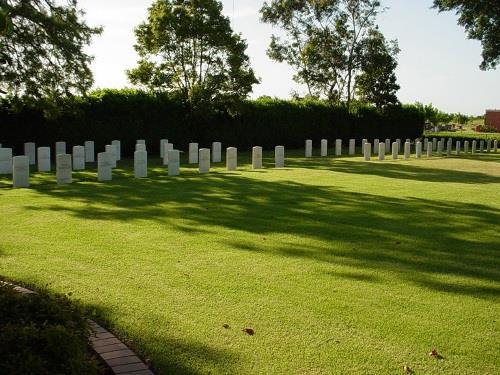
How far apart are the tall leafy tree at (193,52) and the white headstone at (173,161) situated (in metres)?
11.0

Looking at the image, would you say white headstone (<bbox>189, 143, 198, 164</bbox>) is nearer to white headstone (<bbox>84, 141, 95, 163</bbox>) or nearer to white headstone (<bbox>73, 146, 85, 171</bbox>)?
white headstone (<bbox>84, 141, 95, 163</bbox>)

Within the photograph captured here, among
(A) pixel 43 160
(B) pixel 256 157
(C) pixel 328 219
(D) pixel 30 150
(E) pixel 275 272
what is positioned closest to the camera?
(E) pixel 275 272

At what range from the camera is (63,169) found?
13.6m

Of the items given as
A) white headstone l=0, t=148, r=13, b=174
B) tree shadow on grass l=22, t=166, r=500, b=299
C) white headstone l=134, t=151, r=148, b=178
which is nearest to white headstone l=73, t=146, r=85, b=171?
white headstone l=0, t=148, r=13, b=174

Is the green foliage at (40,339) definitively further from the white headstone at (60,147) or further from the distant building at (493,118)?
the distant building at (493,118)

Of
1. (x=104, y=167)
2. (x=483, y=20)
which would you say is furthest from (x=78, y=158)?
(x=483, y=20)

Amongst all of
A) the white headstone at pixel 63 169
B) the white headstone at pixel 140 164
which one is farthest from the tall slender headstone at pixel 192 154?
the white headstone at pixel 63 169

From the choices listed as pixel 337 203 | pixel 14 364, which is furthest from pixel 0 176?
pixel 14 364

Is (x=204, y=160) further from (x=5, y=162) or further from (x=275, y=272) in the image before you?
(x=275, y=272)

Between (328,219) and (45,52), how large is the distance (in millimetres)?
14861

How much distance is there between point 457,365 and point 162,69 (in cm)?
2491

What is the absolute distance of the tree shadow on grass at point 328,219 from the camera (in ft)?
22.0

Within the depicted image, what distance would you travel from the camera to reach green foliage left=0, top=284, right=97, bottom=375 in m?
2.93

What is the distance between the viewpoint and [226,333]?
4520 millimetres
